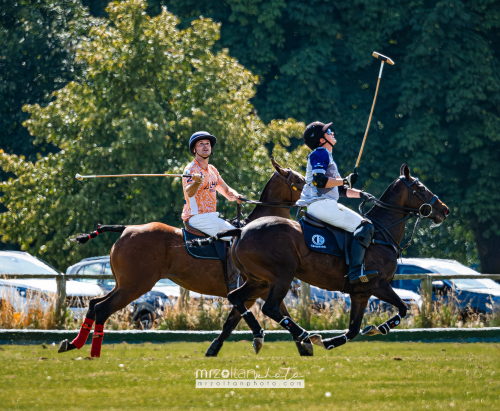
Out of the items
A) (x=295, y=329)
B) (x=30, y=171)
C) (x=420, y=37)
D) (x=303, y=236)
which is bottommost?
(x=295, y=329)

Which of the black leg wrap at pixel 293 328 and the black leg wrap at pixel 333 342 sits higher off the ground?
the black leg wrap at pixel 293 328

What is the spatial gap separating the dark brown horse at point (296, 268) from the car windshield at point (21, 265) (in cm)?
1083

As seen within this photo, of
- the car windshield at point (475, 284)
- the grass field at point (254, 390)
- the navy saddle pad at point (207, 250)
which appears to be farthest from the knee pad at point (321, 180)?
the car windshield at point (475, 284)

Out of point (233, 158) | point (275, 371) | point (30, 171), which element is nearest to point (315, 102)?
point (233, 158)

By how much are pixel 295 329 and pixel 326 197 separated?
1.65 metres

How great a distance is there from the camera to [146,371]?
29.0 feet

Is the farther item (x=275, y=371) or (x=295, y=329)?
(x=295, y=329)

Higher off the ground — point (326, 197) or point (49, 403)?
point (326, 197)

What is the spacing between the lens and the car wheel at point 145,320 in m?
16.3

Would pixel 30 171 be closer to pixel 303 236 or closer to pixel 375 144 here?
pixel 375 144

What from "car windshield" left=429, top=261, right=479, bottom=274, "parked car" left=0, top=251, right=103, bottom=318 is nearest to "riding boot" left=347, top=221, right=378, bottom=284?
"parked car" left=0, top=251, right=103, bottom=318

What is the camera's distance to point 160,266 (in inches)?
430

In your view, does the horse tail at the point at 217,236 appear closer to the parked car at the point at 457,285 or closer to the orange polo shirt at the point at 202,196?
the orange polo shirt at the point at 202,196

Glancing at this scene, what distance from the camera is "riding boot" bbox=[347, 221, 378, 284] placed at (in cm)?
970
